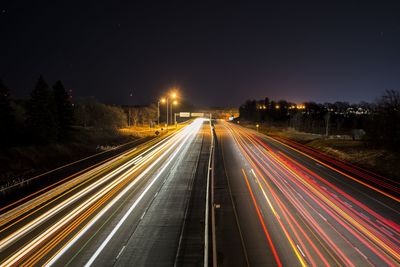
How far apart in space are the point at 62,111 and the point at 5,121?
11.2 metres

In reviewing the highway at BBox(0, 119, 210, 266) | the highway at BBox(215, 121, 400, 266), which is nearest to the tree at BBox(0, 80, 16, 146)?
the highway at BBox(0, 119, 210, 266)

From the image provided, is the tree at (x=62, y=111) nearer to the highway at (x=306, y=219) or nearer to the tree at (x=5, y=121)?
the tree at (x=5, y=121)

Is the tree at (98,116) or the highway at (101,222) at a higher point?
the tree at (98,116)

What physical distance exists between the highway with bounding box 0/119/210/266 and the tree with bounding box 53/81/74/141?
18079 millimetres

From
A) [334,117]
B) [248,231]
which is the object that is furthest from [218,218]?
[334,117]

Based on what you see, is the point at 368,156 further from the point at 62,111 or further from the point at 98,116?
the point at 98,116

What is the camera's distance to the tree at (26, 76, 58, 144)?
111 ft

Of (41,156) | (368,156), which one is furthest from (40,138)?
(368,156)

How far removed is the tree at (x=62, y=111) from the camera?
40.2m

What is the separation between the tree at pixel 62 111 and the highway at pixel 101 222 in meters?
18.1

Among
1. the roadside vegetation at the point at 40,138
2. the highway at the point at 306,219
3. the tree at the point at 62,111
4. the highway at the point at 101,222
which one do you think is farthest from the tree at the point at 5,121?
the highway at the point at 306,219

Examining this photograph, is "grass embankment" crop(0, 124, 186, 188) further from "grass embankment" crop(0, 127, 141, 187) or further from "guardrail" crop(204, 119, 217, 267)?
"guardrail" crop(204, 119, 217, 267)

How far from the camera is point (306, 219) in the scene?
1552 centimetres

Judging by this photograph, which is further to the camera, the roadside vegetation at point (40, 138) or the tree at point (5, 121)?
the tree at point (5, 121)
